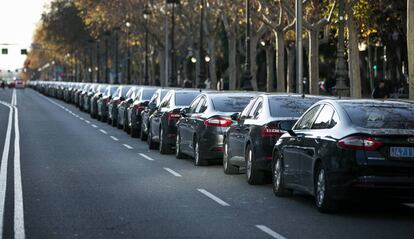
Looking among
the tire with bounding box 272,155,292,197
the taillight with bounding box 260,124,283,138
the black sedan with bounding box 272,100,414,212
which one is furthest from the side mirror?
the black sedan with bounding box 272,100,414,212

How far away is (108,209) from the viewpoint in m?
14.6

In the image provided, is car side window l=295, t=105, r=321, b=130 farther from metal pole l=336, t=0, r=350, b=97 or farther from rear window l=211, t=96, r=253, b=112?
metal pole l=336, t=0, r=350, b=97

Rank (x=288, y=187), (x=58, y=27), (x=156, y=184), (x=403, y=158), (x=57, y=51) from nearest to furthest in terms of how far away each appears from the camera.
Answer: (x=403, y=158)
(x=288, y=187)
(x=156, y=184)
(x=58, y=27)
(x=57, y=51)

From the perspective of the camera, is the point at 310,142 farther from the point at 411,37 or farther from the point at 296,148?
the point at 411,37

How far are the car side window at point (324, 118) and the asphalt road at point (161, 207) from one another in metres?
1.09

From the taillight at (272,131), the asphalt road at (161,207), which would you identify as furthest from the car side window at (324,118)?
the taillight at (272,131)

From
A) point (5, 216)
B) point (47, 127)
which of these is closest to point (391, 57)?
point (47, 127)

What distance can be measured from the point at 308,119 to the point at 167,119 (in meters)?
11.3

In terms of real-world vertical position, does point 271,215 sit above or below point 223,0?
below

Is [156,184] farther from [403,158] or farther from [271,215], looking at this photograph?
[403,158]

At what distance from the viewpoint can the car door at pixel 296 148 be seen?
50.2ft

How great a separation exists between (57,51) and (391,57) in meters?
74.3

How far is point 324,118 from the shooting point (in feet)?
48.6

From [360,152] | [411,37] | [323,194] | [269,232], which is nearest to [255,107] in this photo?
[323,194]
